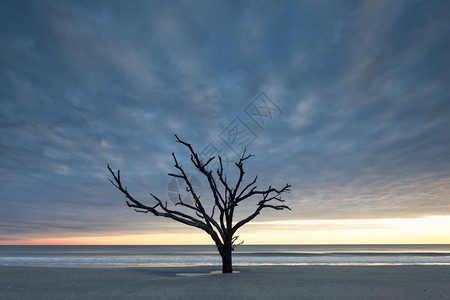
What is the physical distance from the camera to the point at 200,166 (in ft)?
48.0

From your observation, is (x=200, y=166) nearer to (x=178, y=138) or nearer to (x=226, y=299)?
(x=178, y=138)

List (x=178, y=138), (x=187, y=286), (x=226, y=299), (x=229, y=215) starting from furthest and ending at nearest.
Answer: (x=229, y=215) → (x=178, y=138) → (x=187, y=286) → (x=226, y=299)

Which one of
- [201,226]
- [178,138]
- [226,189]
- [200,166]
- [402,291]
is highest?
[178,138]

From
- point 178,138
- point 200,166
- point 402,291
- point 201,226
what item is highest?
point 178,138

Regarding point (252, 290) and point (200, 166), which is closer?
point (252, 290)

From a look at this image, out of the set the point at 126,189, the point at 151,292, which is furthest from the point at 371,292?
the point at 126,189

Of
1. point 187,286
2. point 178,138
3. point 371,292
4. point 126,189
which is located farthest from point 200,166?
point 371,292

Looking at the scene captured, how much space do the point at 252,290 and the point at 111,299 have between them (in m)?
4.25

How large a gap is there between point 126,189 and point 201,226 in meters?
4.33

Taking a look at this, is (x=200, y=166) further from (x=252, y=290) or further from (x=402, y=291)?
(x=402, y=291)

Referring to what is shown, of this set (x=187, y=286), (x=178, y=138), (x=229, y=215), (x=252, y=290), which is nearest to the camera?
(x=252, y=290)

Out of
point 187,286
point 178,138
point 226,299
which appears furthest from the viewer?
point 178,138

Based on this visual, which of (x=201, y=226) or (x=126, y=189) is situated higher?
(x=126, y=189)

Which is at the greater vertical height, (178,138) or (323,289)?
(178,138)
